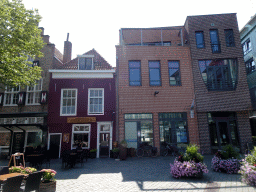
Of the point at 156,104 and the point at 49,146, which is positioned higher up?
the point at 156,104

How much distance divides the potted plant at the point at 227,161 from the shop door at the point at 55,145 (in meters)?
11.6

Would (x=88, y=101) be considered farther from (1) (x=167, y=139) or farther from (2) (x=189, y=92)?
(2) (x=189, y=92)

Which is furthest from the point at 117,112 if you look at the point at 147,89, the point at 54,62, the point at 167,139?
the point at 54,62

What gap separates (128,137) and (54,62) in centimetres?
974

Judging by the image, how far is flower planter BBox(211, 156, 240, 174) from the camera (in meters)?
7.61

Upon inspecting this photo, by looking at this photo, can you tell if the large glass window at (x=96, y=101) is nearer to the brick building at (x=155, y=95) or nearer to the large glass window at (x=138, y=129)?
the brick building at (x=155, y=95)

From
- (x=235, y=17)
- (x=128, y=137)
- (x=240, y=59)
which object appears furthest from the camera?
(x=235, y=17)

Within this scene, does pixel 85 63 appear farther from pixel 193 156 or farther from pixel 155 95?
pixel 193 156

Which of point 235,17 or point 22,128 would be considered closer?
point 22,128

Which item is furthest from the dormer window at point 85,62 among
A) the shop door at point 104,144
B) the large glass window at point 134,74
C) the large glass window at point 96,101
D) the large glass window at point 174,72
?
the large glass window at point 174,72

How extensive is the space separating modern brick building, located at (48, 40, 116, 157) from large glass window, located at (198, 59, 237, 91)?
26.1 ft

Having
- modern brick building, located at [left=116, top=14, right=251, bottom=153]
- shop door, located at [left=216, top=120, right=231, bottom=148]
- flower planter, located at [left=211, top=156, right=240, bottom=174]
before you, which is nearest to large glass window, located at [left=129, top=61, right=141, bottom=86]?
modern brick building, located at [left=116, top=14, right=251, bottom=153]

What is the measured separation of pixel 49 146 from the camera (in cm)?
1438

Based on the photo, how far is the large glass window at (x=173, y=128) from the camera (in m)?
14.1
